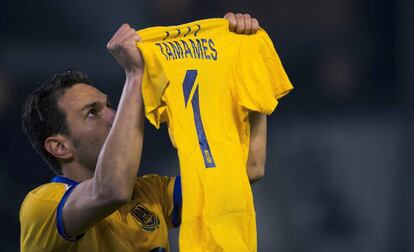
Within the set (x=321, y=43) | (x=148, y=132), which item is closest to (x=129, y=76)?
(x=148, y=132)

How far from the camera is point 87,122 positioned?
1.62 meters

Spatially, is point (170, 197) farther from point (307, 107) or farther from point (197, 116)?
point (307, 107)

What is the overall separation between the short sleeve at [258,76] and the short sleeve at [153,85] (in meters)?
0.18

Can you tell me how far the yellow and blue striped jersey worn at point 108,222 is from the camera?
1492 millimetres

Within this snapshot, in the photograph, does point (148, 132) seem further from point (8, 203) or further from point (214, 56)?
point (214, 56)

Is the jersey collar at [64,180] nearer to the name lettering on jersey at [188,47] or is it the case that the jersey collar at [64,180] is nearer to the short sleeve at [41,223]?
the short sleeve at [41,223]

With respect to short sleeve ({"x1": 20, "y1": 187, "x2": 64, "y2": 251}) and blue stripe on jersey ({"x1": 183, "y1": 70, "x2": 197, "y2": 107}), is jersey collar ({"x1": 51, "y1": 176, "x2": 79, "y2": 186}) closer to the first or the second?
short sleeve ({"x1": 20, "y1": 187, "x2": 64, "y2": 251})

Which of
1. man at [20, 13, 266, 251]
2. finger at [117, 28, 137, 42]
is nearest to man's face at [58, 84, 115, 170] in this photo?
man at [20, 13, 266, 251]

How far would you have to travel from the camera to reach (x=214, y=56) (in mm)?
1533

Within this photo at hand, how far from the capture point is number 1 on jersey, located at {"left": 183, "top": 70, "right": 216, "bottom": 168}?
1.41 meters

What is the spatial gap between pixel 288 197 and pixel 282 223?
74 mm

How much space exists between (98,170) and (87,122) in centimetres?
24

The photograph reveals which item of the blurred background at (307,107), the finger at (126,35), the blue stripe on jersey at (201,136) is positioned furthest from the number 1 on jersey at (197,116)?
the blurred background at (307,107)

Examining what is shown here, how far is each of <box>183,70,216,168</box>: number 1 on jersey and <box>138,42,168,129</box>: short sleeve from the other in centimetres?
6
